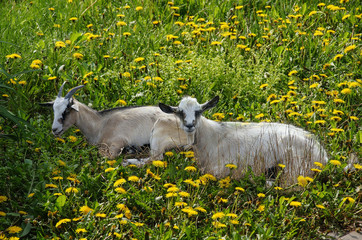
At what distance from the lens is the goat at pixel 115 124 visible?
21.2ft

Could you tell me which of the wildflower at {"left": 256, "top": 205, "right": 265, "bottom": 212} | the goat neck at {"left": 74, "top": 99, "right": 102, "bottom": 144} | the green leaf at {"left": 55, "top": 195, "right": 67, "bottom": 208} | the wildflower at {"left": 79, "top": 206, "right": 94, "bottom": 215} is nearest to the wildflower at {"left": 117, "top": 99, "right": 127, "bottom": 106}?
the goat neck at {"left": 74, "top": 99, "right": 102, "bottom": 144}

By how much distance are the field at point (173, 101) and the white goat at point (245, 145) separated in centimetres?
17

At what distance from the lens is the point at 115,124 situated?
656cm

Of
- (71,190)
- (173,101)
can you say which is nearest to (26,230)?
(71,190)

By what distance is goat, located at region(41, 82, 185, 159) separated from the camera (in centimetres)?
647

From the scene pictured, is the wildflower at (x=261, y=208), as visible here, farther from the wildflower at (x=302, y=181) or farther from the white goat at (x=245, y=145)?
the white goat at (x=245, y=145)

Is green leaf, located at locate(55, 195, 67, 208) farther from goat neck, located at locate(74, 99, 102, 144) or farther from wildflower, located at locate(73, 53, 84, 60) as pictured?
wildflower, located at locate(73, 53, 84, 60)

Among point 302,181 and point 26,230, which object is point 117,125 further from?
point 302,181

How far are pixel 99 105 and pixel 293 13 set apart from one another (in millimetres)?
4122

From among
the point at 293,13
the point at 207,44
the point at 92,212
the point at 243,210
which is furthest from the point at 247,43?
the point at 92,212

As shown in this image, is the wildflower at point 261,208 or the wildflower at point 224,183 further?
the wildflower at point 224,183

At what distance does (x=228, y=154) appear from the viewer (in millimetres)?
6062

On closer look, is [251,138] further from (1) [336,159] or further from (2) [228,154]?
(1) [336,159]

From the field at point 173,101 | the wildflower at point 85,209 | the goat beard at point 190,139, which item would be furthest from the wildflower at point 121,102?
the wildflower at point 85,209
